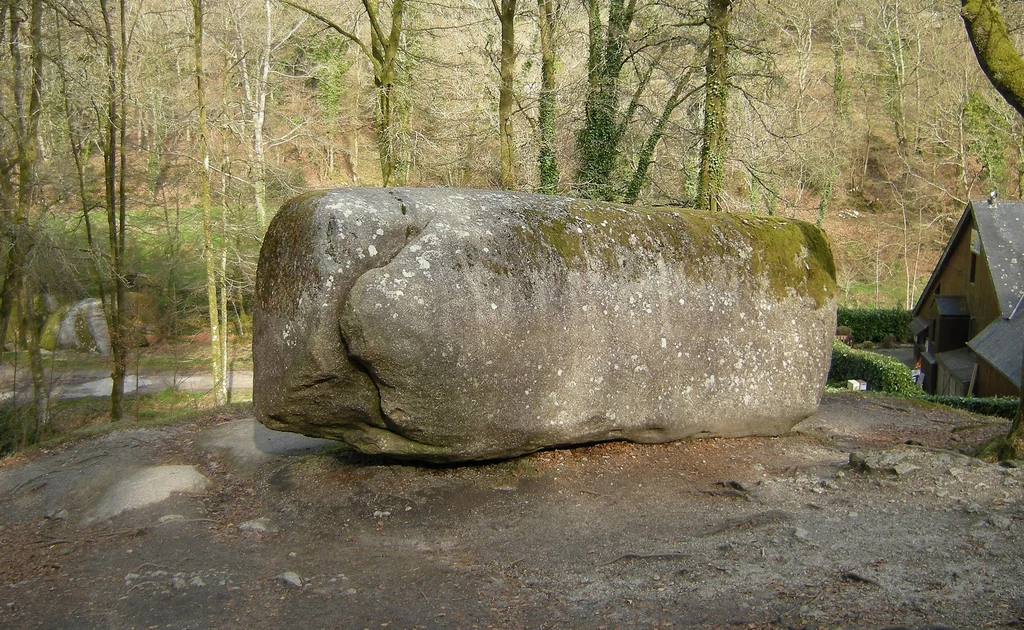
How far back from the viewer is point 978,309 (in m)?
25.4

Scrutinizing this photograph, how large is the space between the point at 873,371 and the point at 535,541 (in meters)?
15.1

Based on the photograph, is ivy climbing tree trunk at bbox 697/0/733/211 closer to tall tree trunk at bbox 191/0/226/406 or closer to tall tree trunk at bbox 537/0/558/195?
tall tree trunk at bbox 537/0/558/195

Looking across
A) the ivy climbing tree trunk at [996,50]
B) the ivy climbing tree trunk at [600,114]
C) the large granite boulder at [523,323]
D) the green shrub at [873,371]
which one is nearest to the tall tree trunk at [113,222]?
the large granite boulder at [523,323]

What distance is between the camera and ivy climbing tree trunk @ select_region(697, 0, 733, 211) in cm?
1441

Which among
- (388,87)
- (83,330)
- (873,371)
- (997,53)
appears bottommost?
(83,330)

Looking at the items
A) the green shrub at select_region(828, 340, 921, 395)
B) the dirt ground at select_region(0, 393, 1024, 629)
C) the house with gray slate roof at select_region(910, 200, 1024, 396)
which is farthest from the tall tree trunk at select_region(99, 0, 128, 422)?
the house with gray slate roof at select_region(910, 200, 1024, 396)

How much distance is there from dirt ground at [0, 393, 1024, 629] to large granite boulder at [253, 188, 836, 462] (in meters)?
0.50

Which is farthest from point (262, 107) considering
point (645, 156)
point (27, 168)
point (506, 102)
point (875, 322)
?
point (875, 322)

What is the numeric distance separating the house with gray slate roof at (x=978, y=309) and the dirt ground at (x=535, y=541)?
13649mm

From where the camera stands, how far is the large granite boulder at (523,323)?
6.52 m

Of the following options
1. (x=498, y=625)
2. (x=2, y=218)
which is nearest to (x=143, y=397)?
(x=2, y=218)

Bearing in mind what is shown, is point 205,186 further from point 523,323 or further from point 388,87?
point 523,323

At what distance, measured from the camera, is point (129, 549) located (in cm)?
636

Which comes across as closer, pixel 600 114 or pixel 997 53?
pixel 997 53
